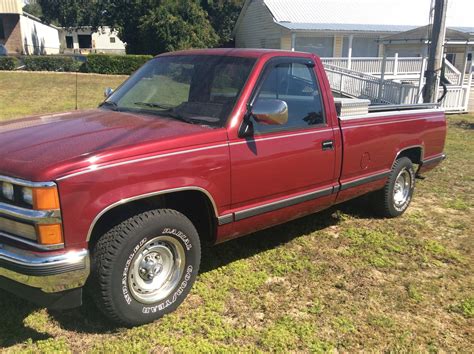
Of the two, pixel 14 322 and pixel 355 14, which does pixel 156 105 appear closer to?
pixel 14 322

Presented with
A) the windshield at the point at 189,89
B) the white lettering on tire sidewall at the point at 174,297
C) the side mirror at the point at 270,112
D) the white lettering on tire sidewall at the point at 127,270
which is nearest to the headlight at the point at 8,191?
the white lettering on tire sidewall at the point at 127,270

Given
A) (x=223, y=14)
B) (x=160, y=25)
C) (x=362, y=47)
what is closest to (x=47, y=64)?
(x=160, y=25)

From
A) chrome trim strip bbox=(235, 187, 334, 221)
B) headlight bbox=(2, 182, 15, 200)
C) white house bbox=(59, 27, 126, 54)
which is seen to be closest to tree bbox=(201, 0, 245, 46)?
white house bbox=(59, 27, 126, 54)

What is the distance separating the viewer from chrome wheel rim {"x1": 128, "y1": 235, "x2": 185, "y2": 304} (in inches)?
127

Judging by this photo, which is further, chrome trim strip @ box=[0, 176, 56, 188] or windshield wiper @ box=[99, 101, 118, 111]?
windshield wiper @ box=[99, 101, 118, 111]

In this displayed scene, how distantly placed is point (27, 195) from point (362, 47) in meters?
27.3

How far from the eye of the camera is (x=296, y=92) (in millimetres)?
4305

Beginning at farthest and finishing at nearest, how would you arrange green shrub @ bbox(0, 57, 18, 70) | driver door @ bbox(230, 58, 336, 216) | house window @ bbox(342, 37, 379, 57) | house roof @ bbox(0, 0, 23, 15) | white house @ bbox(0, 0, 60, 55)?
1. white house @ bbox(0, 0, 60, 55)
2. house roof @ bbox(0, 0, 23, 15)
3. house window @ bbox(342, 37, 379, 57)
4. green shrub @ bbox(0, 57, 18, 70)
5. driver door @ bbox(230, 58, 336, 216)

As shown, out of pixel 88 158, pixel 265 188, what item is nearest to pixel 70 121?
pixel 88 158

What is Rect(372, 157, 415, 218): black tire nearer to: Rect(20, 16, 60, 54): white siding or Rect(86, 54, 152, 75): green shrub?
Rect(86, 54, 152, 75): green shrub

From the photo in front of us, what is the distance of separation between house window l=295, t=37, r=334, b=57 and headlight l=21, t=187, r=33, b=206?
24650 millimetres

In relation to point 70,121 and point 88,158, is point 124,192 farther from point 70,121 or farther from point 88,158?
point 70,121

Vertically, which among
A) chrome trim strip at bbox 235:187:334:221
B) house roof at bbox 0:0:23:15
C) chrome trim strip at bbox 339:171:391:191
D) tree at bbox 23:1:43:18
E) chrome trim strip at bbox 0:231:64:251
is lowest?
chrome trim strip at bbox 339:171:391:191

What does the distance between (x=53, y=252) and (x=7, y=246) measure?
337 millimetres
